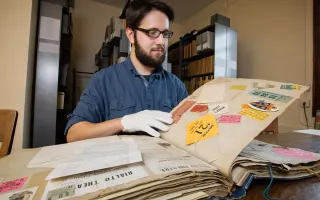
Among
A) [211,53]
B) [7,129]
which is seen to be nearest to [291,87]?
[7,129]

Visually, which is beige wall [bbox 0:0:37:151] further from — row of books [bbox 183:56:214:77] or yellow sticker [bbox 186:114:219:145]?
row of books [bbox 183:56:214:77]

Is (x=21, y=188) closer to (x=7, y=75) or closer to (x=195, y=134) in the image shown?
(x=195, y=134)

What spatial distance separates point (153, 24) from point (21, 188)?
2.75 feet

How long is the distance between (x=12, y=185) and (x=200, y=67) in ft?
9.32

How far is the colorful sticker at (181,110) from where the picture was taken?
561 millimetres

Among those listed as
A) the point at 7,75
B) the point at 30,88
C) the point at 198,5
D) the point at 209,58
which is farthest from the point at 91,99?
the point at 198,5

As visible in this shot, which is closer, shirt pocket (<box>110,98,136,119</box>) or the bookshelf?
shirt pocket (<box>110,98,136,119</box>)

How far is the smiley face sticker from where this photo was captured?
0.39 metres

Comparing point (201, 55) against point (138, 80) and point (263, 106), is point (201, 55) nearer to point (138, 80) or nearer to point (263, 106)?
point (138, 80)

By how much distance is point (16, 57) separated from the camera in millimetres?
1737

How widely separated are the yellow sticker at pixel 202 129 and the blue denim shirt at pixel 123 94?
49cm

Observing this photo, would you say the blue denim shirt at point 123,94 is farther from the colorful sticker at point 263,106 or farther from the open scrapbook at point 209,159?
the colorful sticker at point 263,106

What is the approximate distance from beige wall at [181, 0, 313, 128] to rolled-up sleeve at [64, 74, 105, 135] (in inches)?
91.0

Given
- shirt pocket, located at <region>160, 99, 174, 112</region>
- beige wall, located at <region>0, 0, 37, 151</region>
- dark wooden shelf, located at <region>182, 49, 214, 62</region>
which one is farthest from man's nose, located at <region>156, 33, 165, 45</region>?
dark wooden shelf, located at <region>182, 49, 214, 62</region>
